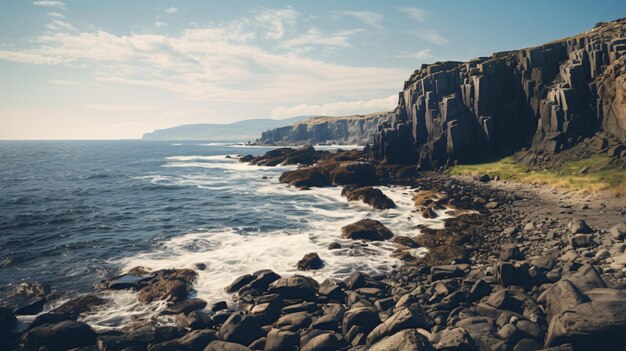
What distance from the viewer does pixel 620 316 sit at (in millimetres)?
11438

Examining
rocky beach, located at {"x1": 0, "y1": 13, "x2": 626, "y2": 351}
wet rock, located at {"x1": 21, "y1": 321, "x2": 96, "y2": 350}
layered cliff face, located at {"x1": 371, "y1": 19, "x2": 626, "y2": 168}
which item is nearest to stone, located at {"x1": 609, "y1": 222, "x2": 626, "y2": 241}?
rocky beach, located at {"x1": 0, "y1": 13, "x2": 626, "y2": 351}

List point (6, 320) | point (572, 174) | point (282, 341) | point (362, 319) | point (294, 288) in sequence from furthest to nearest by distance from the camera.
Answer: point (572, 174)
point (294, 288)
point (6, 320)
point (362, 319)
point (282, 341)

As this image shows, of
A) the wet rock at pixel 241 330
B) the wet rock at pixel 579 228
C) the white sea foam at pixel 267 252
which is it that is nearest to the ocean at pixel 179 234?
the white sea foam at pixel 267 252

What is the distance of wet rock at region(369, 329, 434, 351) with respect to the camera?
1107 cm

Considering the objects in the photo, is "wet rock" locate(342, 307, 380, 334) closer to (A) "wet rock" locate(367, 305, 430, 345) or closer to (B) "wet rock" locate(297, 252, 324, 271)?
(A) "wet rock" locate(367, 305, 430, 345)

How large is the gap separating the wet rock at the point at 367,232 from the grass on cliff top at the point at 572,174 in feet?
72.7

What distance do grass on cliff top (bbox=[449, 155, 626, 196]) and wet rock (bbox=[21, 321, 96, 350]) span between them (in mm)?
41263

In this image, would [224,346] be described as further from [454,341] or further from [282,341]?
[454,341]

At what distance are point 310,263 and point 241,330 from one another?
28.4 ft

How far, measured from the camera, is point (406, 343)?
11203mm

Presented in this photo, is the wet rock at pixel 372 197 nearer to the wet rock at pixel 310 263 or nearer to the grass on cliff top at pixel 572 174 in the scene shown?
A: the wet rock at pixel 310 263

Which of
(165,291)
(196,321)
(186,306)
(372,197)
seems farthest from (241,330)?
(372,197)

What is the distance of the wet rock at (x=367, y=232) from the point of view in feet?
90.6

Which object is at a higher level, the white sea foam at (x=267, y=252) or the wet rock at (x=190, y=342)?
the wet rock at (x=190, y=342)
